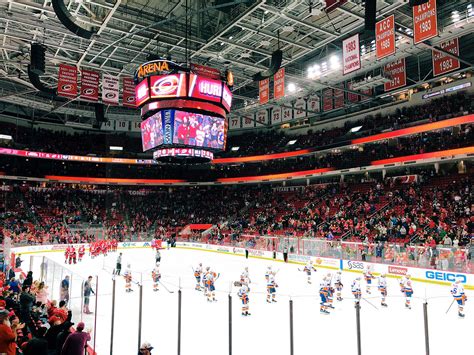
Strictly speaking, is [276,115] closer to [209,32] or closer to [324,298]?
[209,32]

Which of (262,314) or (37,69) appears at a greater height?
(37,69)

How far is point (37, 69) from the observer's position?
57.2 feet

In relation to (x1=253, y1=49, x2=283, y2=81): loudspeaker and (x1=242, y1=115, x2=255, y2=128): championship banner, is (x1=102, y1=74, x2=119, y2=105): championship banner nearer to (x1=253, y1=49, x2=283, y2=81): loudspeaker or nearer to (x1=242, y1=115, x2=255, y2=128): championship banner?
(x1=253, y1=49, x2=283, y2=81): loudspeaker

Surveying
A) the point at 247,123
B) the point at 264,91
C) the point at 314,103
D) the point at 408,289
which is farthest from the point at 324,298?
the point at 247,123

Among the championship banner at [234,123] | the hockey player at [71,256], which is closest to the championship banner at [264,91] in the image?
the hockey player at [71,256]

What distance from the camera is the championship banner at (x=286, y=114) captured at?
127 ft

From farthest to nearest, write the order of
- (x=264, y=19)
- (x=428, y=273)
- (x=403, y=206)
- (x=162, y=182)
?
(x=162, y=182) < (x=403, y=206) < (x=264, y=19) < (x=428, y=273)

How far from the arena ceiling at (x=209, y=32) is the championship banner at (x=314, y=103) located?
285 inches

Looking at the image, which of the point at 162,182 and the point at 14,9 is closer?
the point at 14,9

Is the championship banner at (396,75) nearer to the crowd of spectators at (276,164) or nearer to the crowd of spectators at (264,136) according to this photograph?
the crowd of spectators at (264,136)

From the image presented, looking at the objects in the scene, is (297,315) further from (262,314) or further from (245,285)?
(245,285)

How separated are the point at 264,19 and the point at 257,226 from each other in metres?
18.1

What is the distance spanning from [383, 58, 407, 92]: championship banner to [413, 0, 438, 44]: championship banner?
9136mm

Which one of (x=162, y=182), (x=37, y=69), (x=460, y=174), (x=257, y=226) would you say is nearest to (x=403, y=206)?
(x=460, y=174)
